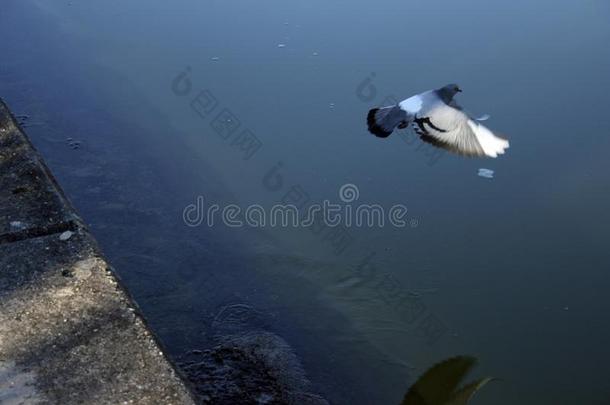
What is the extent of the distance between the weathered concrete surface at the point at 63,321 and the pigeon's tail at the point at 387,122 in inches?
58.1

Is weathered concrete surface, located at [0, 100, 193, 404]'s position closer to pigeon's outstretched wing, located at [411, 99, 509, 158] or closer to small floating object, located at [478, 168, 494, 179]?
pigeon's outstretched wing, located at [411, 99, 509, 158]

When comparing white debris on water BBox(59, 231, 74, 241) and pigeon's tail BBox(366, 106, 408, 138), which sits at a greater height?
pigeon's tail BBox(366, 106, 408, 138)

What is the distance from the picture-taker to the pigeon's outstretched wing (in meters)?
3.58

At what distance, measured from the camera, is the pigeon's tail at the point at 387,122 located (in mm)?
3664

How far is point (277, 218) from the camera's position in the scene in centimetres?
397

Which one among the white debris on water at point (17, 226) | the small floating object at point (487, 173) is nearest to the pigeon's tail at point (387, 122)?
the small floating object at point (487, 173)

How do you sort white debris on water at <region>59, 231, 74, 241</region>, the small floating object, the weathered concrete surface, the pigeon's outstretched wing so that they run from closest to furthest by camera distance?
the weathered concrete surface, white debris on water at <region>59, 231, 74, 241</region>, the pigeon's outstretched wing, the small floating object

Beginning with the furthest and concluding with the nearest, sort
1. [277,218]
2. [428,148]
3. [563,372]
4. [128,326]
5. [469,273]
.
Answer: [428,148]
[277,218]
[469,273]
[563,372]
[128,326]

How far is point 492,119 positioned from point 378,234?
1179 millimetres

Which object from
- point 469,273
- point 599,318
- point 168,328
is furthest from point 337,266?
point 599,318

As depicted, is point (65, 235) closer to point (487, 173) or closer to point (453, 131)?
point (453, 131)

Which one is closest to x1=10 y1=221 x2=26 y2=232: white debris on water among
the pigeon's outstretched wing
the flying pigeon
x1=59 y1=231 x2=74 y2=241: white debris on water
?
x1=59 y1=231 x2=74 y2=241: white debris on water

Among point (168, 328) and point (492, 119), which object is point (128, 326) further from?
point (492, 119)

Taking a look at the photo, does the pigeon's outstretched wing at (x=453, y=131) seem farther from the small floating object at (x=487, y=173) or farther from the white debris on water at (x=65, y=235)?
the white debris on water at (x=65, y=235)
